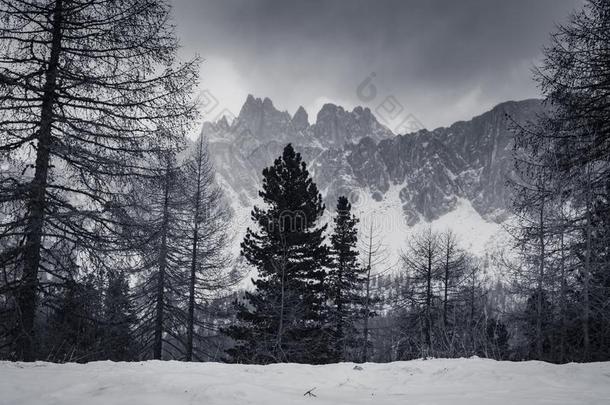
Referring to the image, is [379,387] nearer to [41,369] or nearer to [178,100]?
[41,369]

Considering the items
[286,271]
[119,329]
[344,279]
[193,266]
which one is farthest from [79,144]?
[344,279]

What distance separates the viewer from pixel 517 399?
2814 millimetres

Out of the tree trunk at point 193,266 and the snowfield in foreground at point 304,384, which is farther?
the tree trunk at point 193,266

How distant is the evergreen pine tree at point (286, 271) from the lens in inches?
493

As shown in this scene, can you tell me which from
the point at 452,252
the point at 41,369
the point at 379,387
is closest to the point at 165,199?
the point at 41,369

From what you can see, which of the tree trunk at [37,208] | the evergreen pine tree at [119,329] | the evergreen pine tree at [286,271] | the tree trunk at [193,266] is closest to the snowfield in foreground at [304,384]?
the tree trunk at [37,208]

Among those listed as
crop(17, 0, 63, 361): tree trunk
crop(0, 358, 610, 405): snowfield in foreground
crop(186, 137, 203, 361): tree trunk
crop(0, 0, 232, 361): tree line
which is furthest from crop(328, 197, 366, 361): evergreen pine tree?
crop(0, 358, 610, 405): snowfield in foreground

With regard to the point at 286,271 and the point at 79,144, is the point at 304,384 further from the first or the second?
the point at 286,271

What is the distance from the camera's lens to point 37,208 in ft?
19.5

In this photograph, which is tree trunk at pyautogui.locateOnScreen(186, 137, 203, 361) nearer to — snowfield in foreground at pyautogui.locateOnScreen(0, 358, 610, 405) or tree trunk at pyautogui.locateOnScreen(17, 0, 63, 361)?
tree trunk at pyautogui.locateOnScreen(17, 0, 63, 361)

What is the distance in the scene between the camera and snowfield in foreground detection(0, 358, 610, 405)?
2.52 metres

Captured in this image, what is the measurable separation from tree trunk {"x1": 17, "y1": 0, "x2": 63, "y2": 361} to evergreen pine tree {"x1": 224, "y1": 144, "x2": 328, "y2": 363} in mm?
7049

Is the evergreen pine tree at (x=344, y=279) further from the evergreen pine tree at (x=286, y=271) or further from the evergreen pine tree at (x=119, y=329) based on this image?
the evergreen pine tree at (x=119, y=329)

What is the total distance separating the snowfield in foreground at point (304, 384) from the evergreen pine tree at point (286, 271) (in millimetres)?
8107
